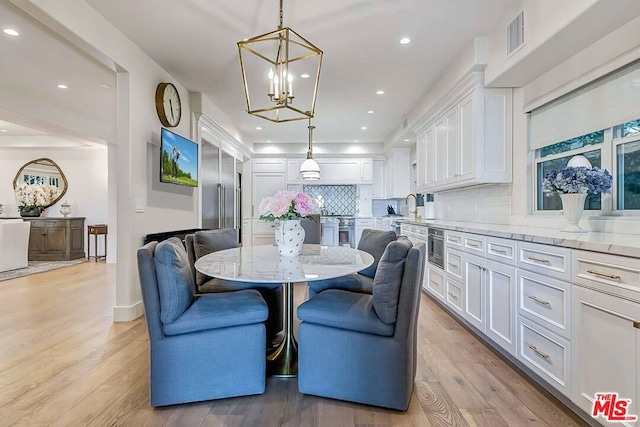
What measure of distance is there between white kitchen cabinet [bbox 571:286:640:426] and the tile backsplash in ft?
22.2

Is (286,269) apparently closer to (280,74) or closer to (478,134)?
(280,74)

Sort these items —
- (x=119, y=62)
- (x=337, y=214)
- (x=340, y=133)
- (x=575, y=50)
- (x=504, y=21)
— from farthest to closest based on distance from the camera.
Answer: (x=337, y=214)
(x=340, y=133)
(x=119, y=62)
(x=504, y=21)
(x=575, y=50)

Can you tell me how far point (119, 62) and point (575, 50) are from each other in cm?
371

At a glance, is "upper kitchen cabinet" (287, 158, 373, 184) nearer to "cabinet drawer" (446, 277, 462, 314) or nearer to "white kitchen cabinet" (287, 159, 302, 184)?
"white kitchen cabinet" (287, 159, 302, 184)

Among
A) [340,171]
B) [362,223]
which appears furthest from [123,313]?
[340,171]

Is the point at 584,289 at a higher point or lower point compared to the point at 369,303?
higher

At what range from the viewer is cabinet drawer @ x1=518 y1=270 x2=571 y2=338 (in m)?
1.78

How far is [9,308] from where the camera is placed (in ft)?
12.0

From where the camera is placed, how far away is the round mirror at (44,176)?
7.73 meters

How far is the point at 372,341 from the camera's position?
1.79 metres

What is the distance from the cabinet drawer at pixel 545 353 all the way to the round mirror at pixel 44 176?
933 centimetres

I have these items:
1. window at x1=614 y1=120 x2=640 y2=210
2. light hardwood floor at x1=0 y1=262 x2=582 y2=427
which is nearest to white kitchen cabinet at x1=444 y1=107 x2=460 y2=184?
window at x1=614 y1=120 x2=640 y2=210

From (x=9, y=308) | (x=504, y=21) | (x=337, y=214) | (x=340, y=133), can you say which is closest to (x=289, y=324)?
(x=504, y=21)

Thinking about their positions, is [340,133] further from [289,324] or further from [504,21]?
[289,324]
